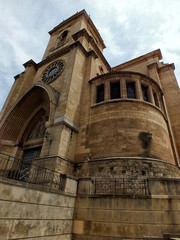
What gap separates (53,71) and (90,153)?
1144 centimetres

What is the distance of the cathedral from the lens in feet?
18.7

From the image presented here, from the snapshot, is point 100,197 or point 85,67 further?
point 85,67

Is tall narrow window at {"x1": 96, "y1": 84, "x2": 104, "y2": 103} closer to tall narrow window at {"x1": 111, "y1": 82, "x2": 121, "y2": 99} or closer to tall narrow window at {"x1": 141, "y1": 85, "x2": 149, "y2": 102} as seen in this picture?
tall narrow window at {"x1": 111, "y1": 82, "x2": 121, "y2": 99}

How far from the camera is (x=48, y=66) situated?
18828 millimetres

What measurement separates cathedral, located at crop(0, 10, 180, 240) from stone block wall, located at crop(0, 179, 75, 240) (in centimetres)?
3

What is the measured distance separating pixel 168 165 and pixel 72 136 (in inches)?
265

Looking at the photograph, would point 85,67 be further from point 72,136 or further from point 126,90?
point 72,136

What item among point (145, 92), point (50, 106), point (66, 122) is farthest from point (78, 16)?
point (66, 122)

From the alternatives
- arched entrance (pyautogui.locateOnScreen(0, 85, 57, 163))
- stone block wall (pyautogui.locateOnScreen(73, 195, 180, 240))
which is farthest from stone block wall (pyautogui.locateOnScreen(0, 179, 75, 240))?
arched entrance (pyautogui.locateOnScreen(0, 85, 57, 163))

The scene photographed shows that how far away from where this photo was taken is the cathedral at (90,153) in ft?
18.7

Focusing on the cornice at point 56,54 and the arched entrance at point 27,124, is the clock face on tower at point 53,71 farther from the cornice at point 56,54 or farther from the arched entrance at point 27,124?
the arched entrance at point 27,124

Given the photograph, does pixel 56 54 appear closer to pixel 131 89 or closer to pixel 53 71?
pixel 53 71

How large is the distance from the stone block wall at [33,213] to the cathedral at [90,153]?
3cm

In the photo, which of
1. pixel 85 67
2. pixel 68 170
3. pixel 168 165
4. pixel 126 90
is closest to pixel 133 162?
pixel 168 165
